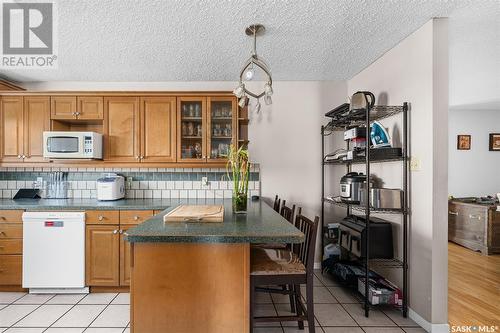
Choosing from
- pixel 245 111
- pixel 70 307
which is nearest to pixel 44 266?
→ pixel 70 307

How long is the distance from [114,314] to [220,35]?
105 inches

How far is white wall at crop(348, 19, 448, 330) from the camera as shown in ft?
6.91

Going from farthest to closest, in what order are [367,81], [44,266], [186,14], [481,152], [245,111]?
[481,152]
[245,111]
[367,81]
[44,266]
[186,14]

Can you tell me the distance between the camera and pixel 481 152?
17.1ft

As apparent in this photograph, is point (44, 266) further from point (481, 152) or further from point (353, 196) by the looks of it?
point (481, 152)

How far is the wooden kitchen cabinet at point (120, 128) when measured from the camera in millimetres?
3182

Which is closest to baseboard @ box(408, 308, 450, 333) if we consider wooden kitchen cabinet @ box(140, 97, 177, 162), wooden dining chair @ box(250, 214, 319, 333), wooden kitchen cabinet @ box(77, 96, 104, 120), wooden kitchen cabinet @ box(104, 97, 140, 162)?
wooden dining chair @ box(250, 214, 319, 333)

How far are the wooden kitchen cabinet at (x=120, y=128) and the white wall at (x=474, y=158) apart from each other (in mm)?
5659

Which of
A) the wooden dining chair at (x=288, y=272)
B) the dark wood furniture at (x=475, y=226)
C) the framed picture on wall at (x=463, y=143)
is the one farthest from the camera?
the framed picture on wall at (x=463, y=143)

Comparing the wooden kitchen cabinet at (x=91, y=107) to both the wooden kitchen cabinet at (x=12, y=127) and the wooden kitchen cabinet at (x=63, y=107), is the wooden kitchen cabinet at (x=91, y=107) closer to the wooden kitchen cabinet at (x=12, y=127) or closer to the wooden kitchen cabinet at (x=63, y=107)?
the wooden kitchen cabinet at (x=63, y=107)

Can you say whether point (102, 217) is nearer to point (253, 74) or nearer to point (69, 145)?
point (69, 145)

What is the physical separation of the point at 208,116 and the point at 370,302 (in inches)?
100

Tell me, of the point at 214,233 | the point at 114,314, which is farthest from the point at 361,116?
the point at 114,314

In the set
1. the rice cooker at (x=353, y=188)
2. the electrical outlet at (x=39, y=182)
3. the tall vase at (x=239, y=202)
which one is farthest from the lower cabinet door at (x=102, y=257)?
the rice cooker at (x=353, y=188)
